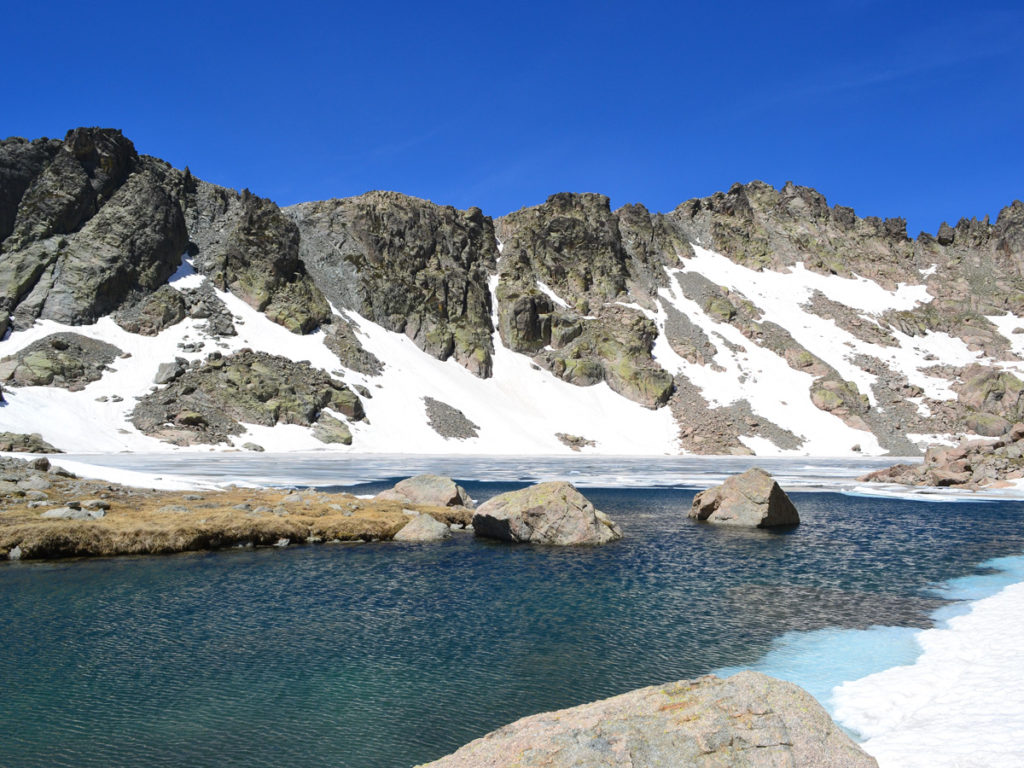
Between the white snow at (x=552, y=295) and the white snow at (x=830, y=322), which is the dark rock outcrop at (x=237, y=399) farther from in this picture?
the white snow at (x=830, y=322)

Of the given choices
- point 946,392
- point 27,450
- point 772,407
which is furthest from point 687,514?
point 946,392

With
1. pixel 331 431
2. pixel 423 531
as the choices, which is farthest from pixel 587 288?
pixel 423 531

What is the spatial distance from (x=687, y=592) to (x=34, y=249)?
120255 millimetres

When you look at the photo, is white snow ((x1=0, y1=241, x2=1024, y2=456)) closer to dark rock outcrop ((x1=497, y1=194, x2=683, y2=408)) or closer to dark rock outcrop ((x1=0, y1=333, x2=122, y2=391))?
dark rock outcrop ((x1=0, y1=333, x2=122, y2=391))

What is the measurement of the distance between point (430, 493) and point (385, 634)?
2407 centimetres

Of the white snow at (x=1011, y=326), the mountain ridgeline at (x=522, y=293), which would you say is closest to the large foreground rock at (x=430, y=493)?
the mountain ridgeline at (x=522, y=293)

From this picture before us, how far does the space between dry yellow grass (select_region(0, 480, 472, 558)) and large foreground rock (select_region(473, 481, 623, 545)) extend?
186 inches

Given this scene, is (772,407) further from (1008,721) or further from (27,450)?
(1008,721)

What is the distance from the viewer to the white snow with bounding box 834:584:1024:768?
926 cm

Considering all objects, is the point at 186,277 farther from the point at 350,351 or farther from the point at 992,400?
the point at 992,400

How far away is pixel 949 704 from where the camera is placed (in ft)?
37.2

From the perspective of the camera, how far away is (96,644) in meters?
15.7

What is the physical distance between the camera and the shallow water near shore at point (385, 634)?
11.3m

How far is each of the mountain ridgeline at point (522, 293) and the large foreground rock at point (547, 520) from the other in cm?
7068
